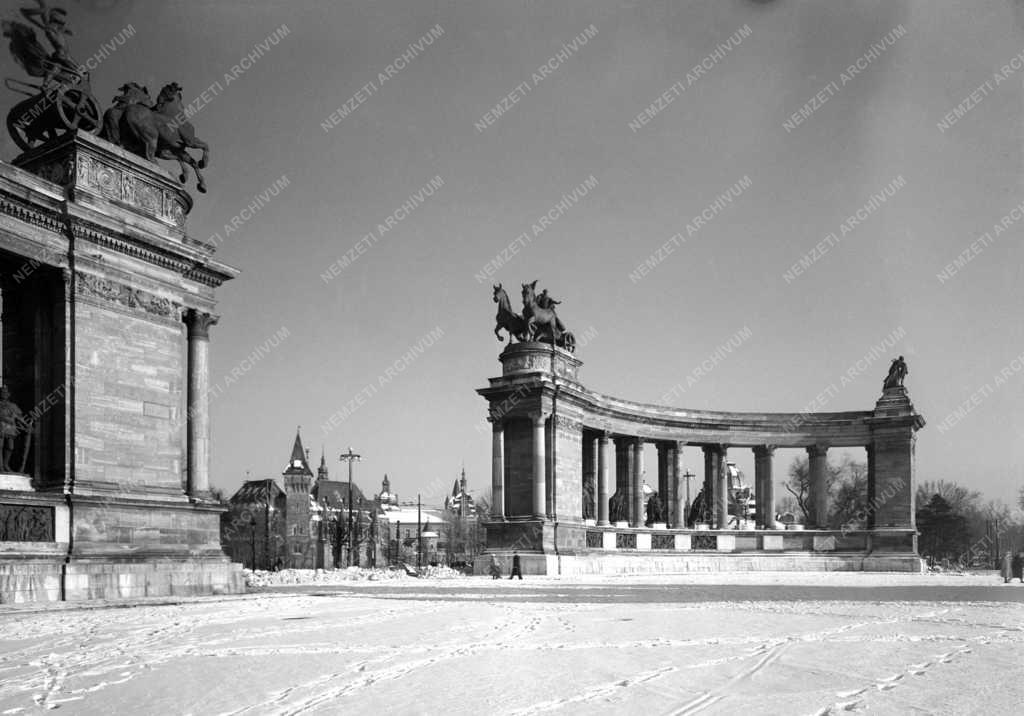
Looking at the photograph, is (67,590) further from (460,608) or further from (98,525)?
(460,608)

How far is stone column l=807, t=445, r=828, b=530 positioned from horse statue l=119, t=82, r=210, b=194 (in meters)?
50.5

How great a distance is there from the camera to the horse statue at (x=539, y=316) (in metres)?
56.9

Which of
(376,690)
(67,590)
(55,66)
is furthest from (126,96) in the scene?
(376,690)

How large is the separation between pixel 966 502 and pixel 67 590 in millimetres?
130627

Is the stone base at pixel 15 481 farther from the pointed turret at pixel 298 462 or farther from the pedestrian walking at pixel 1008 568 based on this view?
the pointed turret at pixel 298 462

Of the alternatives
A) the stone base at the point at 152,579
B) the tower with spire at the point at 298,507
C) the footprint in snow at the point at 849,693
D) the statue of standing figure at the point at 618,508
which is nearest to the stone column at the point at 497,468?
the statue of standing figure at the point at 618,508

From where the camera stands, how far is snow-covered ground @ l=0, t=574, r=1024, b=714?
9.52 meters

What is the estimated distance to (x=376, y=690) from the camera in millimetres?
10250

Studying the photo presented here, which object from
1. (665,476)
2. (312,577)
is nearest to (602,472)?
(665,476)

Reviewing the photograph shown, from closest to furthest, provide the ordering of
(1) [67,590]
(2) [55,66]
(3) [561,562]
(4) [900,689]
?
(4) [900,689], (1) [67,590], (2) [55,66], (3) [561,562]

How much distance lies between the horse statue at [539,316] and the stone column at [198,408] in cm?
2754

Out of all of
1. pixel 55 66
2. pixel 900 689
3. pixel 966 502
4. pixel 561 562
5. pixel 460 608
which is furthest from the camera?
pixel 966 502

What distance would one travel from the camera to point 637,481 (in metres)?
65.3

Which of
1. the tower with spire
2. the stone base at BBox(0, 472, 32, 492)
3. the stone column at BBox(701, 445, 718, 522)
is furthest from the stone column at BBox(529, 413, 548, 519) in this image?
the tower with spire
